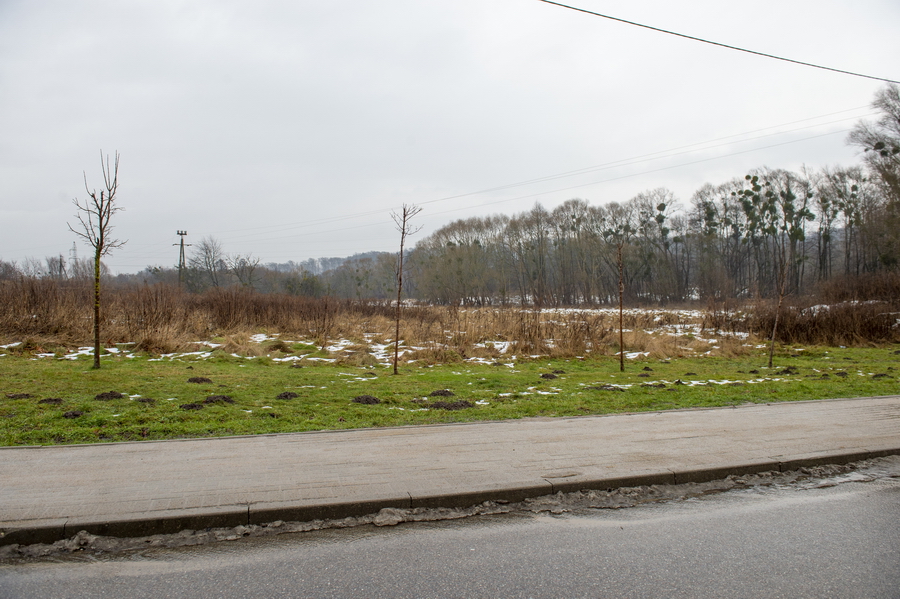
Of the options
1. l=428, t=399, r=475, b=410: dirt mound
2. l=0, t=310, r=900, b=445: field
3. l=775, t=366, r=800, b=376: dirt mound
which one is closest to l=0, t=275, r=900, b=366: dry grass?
l=0, t=310, r=900, b=445: field

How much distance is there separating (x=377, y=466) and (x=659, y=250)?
69.9 meters

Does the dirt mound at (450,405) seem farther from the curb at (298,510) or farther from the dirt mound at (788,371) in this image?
the dirt mound at (788,371)

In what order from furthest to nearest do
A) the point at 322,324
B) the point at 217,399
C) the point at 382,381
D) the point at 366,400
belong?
the point at 322,324 → the point at 382,381 → the point at 366,400 → the point at 217,399

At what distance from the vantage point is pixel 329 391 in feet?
30.8

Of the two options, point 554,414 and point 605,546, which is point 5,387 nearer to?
point 554,414

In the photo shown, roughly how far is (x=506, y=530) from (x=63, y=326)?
16.9m

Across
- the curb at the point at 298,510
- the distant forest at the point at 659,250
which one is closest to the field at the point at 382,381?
the curb at the point at 298,510

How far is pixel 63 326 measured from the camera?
15.8 metres

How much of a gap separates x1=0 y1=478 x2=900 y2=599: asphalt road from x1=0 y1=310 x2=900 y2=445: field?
3.04 m

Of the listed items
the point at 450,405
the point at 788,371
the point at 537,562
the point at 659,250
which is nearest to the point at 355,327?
the point at 450,405

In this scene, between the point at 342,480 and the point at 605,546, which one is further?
the point at 342,480

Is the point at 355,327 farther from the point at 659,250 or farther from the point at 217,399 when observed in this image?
the point at 659,250

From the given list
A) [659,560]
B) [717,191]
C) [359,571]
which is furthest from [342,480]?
[717,191]

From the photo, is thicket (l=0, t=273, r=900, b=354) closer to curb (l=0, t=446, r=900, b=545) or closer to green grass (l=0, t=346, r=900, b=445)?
green grass (l=0, t=346, r=900, b=445)
